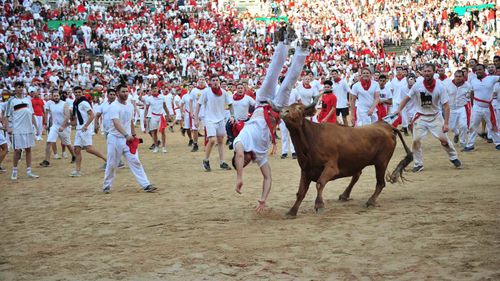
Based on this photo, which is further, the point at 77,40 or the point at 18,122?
the point at 77,40

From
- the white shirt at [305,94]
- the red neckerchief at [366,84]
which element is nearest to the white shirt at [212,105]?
the white shirt at [305,94]

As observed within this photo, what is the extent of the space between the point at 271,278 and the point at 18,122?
10718 mm

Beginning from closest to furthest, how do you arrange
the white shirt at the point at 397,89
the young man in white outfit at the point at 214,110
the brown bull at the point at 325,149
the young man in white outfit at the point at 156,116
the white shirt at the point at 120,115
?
the brown bull at the point at 325,149 < the white shirt at the point at 120,115 < the young man in white outfit at the point at 214,110 < the young man in white outfit at the point at 156,116 < the white shirt at the point at 397,89

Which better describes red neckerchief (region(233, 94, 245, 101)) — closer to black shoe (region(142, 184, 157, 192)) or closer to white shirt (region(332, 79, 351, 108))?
black shoe (region(142, 184, 157, 192))

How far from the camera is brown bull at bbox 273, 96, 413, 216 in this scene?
29.9 ft

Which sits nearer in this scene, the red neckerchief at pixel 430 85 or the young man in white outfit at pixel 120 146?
the young man in white outfit at pixel 120 146

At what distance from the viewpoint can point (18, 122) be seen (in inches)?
603

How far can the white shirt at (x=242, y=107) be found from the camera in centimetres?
1484

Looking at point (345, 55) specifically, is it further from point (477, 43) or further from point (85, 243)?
point (85, 243)

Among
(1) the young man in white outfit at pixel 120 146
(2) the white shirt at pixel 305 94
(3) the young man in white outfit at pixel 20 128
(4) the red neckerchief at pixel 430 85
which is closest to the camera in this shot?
(1) the young man in white outfit at pixel 120 146

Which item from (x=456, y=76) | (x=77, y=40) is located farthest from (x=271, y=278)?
(x=77, y=40)

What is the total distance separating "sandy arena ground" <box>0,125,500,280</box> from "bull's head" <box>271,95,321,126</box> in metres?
1.28

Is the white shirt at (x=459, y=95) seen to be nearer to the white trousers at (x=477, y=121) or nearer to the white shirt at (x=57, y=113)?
the white trousers at (x=477, y=121)

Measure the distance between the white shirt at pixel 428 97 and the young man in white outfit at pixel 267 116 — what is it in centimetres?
384
